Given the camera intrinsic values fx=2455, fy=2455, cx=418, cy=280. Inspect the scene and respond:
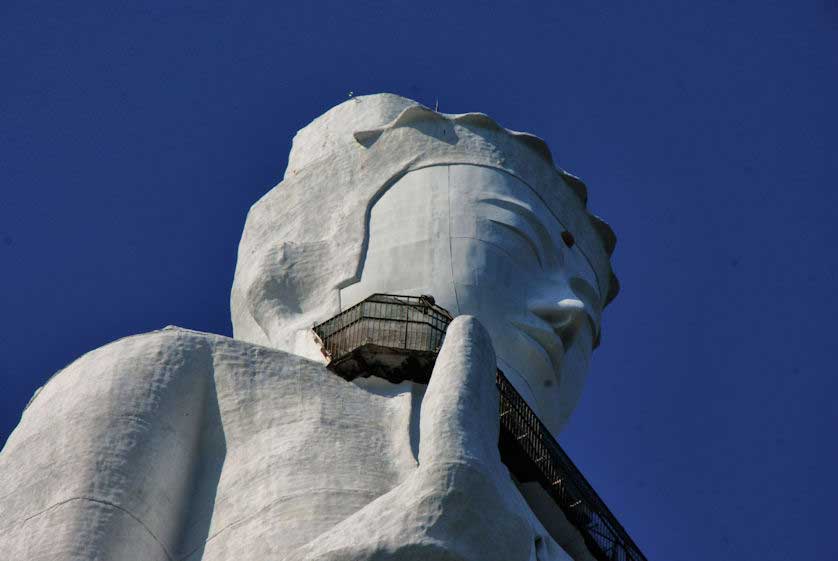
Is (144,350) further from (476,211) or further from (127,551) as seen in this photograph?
(476,211)

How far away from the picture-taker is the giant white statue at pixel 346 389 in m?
15.0

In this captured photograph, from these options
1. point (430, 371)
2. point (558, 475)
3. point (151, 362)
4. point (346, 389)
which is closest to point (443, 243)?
point (430, 371)

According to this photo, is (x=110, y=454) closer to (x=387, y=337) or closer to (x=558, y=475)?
(x=387, y=337)

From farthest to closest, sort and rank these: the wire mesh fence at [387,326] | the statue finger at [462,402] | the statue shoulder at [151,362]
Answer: the wire mesh fence at [387,326] < the statue shoulder at [151,362] < the statue finger at [462,402]

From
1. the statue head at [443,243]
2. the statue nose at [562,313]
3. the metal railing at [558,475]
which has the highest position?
the statue head at [443,243]

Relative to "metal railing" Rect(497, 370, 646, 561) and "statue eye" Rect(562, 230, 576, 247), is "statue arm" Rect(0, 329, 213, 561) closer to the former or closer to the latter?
"metal railing" Rect(497, 370, 646, 561)

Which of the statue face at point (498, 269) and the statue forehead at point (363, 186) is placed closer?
the statue face at point (498, 269)

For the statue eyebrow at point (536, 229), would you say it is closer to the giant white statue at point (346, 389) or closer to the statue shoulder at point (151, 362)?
the giant white statue at point (346, 389)

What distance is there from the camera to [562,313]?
1902 cm

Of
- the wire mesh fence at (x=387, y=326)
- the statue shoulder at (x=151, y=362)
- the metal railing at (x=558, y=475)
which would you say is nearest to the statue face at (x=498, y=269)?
the wire mesh fence at (x=387, y=326)

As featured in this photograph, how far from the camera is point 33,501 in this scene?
51.1 feet

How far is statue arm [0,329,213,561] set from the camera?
15.3 meters

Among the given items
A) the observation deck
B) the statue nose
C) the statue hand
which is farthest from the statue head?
the statue hand

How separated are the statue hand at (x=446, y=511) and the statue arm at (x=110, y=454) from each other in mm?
1372
